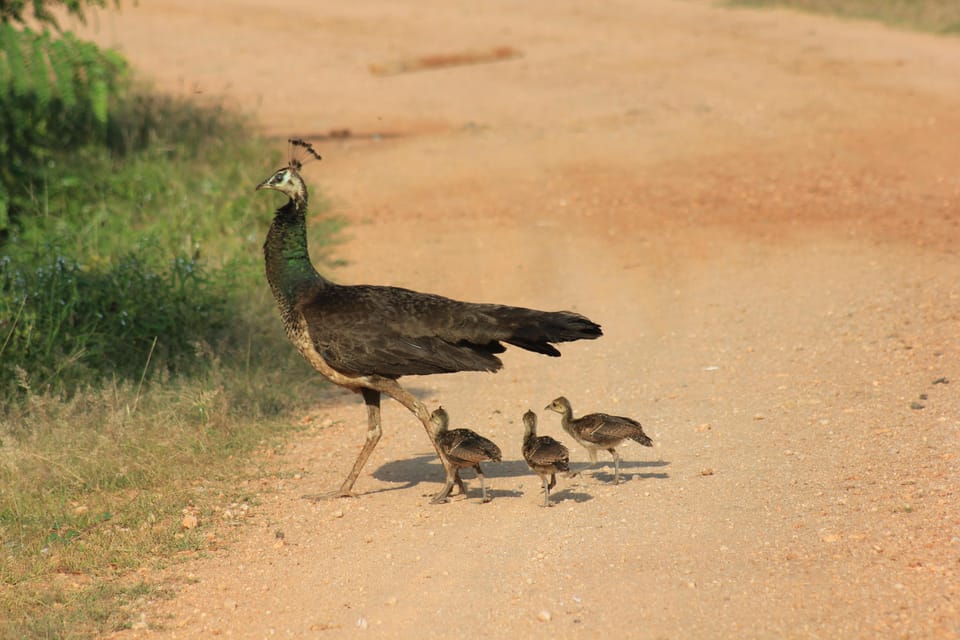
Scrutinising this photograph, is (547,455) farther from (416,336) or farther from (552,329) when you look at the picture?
(416,336)

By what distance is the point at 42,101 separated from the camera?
9891 mm

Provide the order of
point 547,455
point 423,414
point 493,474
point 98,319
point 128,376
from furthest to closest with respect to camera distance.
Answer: point 98,319 < point 128,376 < point 493,474 < point 423,414 < point 547,455

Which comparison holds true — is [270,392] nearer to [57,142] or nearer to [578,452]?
[578,452]

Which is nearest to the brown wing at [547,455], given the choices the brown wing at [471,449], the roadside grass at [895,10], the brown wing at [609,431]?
the brown wing at [471,449]

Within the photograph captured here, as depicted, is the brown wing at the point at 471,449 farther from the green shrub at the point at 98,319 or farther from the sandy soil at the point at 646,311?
the green shrub at the point at 98,319

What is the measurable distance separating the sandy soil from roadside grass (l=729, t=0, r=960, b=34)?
0.74 meters

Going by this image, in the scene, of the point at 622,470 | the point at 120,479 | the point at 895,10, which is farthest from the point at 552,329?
the point at 895,10

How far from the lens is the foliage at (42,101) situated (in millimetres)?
9867

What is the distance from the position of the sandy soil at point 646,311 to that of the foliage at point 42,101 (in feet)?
9.45

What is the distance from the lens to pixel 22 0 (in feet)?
37.5

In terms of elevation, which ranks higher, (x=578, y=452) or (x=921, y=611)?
(x=921, y=611)

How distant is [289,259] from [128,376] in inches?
89.2

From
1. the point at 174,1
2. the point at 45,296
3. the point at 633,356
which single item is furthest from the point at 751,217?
the point at 174,1

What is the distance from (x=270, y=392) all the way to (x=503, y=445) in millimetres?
1933
